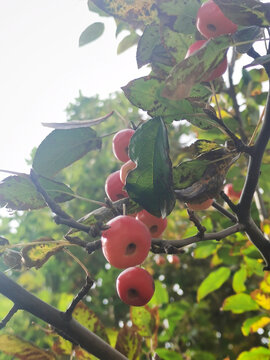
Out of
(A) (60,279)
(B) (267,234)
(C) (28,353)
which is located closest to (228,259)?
(B) (267,234)

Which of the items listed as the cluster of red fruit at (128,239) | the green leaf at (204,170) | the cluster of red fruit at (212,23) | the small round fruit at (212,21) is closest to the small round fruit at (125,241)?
the cluster of red fruit at (128,239)

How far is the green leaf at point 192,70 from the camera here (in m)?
0.68

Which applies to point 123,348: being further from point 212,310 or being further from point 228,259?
point 212,310

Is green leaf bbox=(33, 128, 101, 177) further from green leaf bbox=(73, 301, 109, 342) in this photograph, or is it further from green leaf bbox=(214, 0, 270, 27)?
green leaf bbox=(73, 301, 109, 342)

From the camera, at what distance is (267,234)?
1.84 metres

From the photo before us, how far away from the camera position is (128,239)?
88 centimetres

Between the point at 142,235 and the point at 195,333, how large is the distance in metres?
3.19

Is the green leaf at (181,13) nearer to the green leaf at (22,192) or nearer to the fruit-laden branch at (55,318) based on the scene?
the green leaf at (22,192)

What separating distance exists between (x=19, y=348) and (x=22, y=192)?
542 millimetres

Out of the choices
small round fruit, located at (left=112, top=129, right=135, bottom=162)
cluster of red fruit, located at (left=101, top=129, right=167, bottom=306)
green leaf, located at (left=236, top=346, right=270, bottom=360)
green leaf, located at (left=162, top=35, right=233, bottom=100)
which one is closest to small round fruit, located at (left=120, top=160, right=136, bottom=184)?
cluster of red fruit, located at (left=101, top=129, right=167, bottom=306)

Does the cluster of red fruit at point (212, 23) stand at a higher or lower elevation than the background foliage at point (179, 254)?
higher

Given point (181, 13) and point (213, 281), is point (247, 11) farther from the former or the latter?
point (213, 281)

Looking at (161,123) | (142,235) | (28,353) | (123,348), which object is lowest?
(123,348)

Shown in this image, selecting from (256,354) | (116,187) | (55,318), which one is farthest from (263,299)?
(55,318)
